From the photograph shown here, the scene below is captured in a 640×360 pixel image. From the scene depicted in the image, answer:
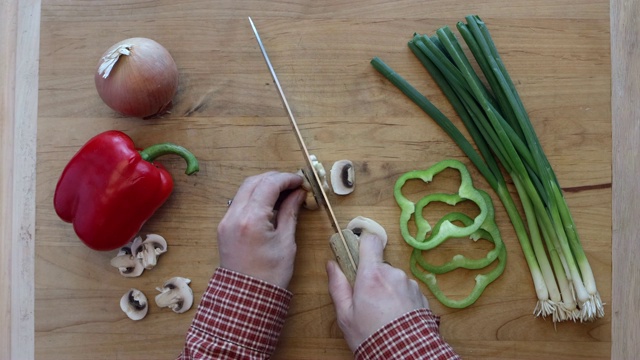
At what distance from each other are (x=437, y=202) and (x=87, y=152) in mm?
920

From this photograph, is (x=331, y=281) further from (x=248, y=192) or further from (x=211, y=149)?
(x=211, y=149)

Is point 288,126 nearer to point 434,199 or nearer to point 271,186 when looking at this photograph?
point 271,186

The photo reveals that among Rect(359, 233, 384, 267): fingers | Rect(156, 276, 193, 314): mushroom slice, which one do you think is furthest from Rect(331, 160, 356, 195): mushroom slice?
Rect(156, 276, 193, 314): mushroom slice

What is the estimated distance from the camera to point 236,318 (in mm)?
1404

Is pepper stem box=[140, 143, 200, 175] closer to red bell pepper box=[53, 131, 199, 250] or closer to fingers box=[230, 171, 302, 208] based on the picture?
red bell pepper box=[53, 131, 199, 250]

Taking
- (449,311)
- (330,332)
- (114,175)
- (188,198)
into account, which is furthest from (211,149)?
(449,311)

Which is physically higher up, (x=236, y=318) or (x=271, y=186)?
(x=271, y=186)

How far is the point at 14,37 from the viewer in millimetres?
1598

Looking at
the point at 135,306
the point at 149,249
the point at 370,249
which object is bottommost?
the point at 135,306

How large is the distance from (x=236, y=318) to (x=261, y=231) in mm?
217

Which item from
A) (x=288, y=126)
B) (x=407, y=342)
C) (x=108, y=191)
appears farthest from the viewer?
(x=288, y=126)

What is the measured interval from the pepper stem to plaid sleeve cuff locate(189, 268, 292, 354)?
0.95 ft

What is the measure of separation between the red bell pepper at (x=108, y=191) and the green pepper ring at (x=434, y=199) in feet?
2.05

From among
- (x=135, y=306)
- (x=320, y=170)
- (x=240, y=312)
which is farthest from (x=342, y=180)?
(x=135, y=306)
